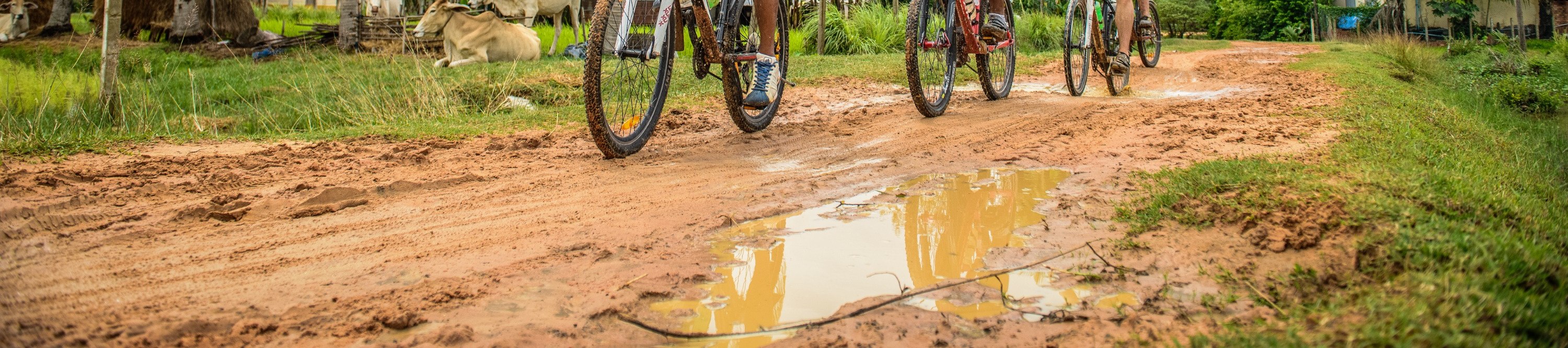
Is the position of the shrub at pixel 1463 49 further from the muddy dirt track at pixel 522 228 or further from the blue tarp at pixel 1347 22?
the muddy dirt track at pixel 522 228

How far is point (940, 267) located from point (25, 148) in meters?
4.17

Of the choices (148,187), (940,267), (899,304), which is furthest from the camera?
(148,187)

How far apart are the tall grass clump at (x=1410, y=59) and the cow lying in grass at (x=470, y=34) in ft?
32.0

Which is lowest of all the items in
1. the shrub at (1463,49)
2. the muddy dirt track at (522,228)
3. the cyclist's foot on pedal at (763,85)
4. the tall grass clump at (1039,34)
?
the muddy dirt track at (522,228)

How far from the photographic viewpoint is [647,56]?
14.6 feet

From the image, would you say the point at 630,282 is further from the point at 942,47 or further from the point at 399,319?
the point at 942,47

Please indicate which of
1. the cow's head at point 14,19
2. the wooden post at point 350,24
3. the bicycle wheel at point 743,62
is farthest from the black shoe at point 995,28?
the cow's head at point 14,19

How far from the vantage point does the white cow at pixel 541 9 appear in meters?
14.8

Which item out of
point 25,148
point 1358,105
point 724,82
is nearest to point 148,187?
point 25,148

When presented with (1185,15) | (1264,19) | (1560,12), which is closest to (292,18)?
(1185,15)

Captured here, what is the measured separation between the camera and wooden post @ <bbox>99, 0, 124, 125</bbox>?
662cm

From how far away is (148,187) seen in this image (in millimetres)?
3922

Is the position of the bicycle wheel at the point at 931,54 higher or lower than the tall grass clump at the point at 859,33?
lower

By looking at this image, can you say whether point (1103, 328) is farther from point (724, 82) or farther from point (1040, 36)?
point (1040, 36)
